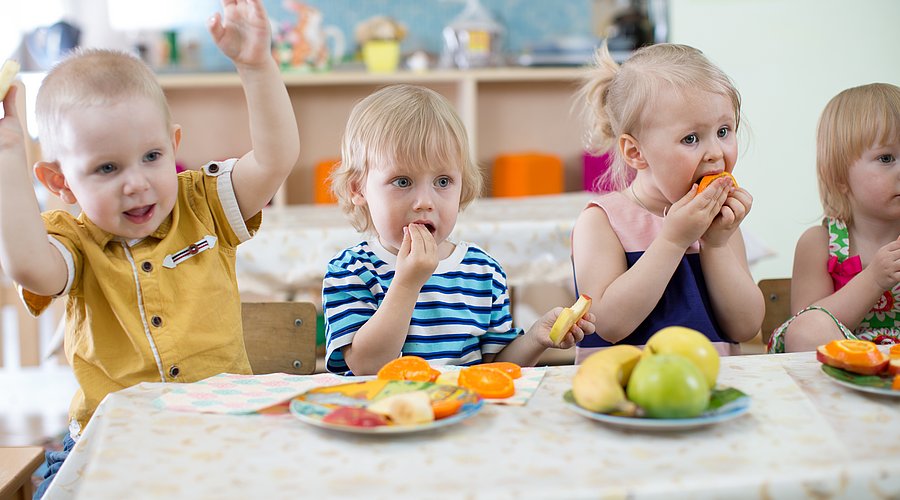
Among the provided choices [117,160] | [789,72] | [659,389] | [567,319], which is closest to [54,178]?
[117,160]

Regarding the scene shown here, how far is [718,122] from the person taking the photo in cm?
127

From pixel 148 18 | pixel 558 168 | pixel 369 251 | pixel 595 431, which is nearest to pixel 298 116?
pixel 148 18

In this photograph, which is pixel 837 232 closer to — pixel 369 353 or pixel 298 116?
pixel 369 353

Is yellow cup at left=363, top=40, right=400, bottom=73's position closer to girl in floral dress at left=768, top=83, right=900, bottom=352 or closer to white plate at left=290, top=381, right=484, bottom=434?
girl in floral dress at left=768, top=83, right=900, bottom=352

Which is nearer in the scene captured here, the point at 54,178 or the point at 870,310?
the point at 54,178

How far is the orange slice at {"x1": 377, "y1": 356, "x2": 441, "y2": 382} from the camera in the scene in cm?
91

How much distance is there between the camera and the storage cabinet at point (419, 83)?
3719 millimetres

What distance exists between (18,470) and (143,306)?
273 mm

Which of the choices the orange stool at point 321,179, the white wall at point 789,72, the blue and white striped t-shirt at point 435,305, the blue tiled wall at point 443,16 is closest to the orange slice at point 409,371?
the blue and white striped t-shirt at point 435,305

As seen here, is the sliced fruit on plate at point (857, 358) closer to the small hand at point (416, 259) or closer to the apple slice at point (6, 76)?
the small hand at point (416, 259)

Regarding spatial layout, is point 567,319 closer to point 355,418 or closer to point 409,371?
point 409,371

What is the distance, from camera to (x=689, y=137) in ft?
4.23

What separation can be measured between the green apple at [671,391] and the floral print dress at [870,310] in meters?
0.65

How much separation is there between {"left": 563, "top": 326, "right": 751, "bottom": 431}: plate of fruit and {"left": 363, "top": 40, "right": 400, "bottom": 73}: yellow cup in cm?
304
